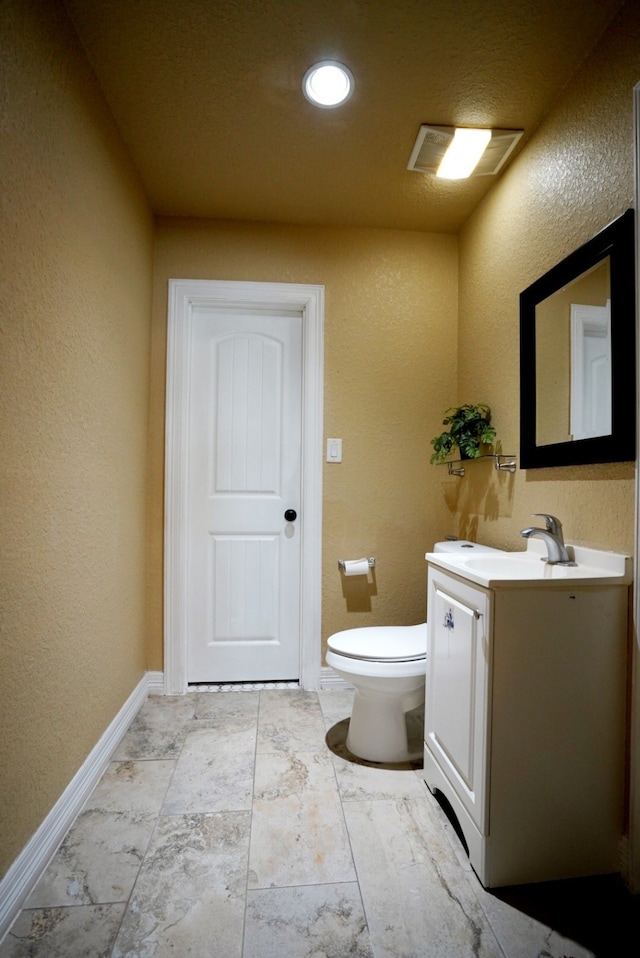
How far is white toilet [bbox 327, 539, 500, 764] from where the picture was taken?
1650 mm

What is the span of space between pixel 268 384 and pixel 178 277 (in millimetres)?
680

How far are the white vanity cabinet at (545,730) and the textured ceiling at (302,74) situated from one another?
160 centimetres

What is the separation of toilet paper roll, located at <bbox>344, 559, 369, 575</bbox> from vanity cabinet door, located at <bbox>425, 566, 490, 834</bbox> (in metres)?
0.69

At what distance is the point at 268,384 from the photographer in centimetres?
242

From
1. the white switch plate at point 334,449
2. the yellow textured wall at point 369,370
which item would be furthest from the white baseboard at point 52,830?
the white switch plate at point 334,449

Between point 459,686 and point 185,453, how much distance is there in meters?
1.62

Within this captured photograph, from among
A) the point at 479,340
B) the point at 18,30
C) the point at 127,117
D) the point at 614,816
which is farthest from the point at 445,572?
the point at 127,117

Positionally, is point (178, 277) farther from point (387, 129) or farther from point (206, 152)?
point (387, 129)

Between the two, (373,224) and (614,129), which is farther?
(373,224)

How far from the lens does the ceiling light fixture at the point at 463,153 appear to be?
1.74m

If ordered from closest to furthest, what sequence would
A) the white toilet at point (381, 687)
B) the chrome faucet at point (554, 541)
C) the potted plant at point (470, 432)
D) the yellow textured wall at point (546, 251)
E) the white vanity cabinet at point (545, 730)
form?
the white vanity cabinet at point (545, 730), the yellow textured wall at point (546, 251), the chrome faucet at point (554, 541), the white toilet at point (381, 687), the potted plant at point (470, 432)

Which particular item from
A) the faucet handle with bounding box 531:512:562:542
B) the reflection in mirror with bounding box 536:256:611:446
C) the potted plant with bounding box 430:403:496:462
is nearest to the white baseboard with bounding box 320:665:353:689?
the potted plant with bounding box 430:403:496:462

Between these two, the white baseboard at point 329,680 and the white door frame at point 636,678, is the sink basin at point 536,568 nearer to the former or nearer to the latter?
the white door frame at point 636,678

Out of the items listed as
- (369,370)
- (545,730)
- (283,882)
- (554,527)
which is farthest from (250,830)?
(369,370)
